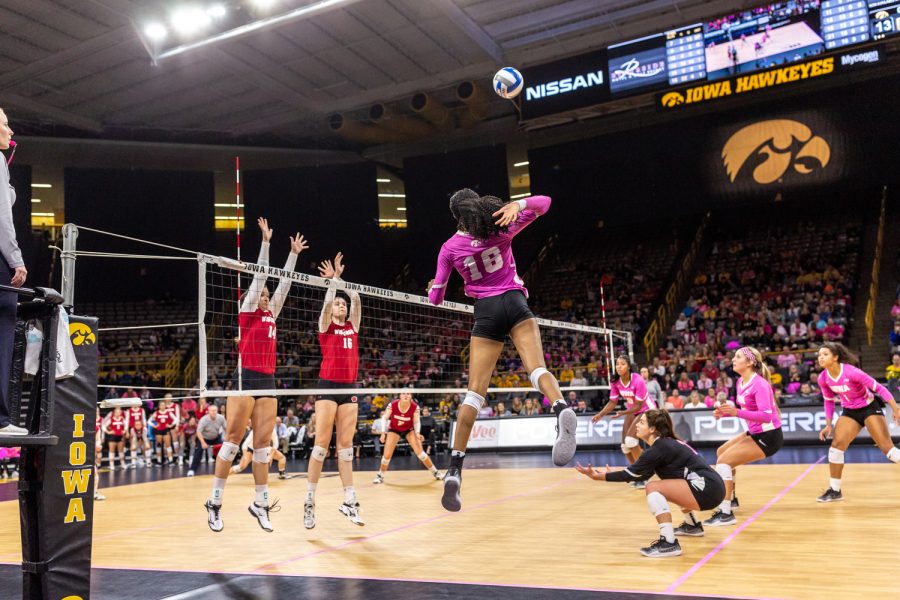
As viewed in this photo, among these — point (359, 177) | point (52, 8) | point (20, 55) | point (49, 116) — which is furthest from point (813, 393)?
point (49, 116)

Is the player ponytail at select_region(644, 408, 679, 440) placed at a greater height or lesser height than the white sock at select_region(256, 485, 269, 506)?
greater

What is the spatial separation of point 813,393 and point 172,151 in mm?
23259

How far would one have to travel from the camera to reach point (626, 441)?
32.3 ft

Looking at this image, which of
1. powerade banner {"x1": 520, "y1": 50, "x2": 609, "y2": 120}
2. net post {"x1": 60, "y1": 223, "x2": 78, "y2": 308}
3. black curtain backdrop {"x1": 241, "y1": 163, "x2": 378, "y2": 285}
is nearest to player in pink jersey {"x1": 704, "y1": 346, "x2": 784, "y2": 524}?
net post {"x1": 60, "y1": 223, "x2": 78, "y2": 308}

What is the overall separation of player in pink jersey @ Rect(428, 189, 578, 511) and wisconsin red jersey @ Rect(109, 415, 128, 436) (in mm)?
14682

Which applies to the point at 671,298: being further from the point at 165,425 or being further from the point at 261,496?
the point at 261,496

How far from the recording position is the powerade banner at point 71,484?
385 centimetres

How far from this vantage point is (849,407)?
26.5ft

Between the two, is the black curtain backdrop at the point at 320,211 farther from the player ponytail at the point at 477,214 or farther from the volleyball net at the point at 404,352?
the player ponytail at the point at 477,214

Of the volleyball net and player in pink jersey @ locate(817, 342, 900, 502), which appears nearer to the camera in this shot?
player in pink jersey @ locate(817, 342, 900, 502)

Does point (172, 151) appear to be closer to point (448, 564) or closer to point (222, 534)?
point (222, 534)

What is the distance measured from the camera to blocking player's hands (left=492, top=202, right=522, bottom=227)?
178 inches

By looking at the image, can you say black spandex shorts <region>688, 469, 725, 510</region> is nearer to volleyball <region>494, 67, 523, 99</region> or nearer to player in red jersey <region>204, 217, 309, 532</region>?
volleyball <region>494, 67, 523, 99</region>

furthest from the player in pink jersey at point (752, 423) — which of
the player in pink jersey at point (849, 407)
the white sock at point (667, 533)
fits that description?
the white sock at point (667, 533)
